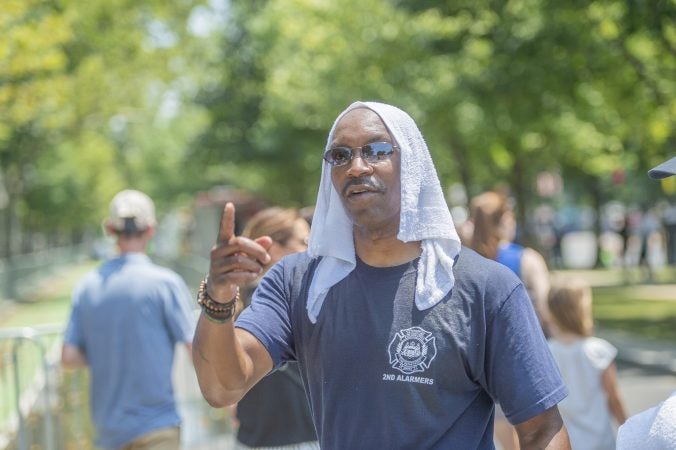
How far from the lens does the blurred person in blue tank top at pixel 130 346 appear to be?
4.88m

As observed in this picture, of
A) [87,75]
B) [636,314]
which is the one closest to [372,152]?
[636,314]

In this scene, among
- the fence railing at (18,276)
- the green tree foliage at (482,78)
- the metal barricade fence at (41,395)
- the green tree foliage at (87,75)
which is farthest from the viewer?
the fence railing at (18,276)

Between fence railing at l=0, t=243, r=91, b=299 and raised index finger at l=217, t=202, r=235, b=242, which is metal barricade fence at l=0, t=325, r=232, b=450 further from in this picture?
fence railing at l=0, t=243, r=91, b=299

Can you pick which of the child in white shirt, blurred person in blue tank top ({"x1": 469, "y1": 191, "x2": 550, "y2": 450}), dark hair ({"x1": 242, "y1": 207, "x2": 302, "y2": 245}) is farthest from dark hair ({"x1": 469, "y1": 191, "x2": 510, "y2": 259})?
dark hair ({"x1": 242, "y1": 207, "x2": 302, "y2": 245})

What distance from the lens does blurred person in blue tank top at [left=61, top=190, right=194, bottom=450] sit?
4883 mm

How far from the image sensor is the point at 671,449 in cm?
194

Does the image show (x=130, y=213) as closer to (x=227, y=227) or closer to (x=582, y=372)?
(x=582, y=372)

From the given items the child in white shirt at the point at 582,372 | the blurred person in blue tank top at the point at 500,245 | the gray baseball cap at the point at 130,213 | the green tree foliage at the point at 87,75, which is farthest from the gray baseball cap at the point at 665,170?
the green tree foliage at the point at 87,75

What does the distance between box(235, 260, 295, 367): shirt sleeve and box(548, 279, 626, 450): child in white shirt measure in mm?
2551

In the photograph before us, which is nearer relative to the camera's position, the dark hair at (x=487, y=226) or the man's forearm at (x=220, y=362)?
the man's forearm at (x=220, y=362)

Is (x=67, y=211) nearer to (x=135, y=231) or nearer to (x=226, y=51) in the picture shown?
(x=226, y=51)

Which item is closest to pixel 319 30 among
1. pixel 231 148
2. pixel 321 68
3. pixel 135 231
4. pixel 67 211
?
pixel 321 68

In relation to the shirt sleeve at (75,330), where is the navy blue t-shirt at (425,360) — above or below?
above

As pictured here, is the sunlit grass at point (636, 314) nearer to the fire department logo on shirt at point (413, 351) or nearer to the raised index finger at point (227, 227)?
the fire department logo on shirt at point (413, 351)
